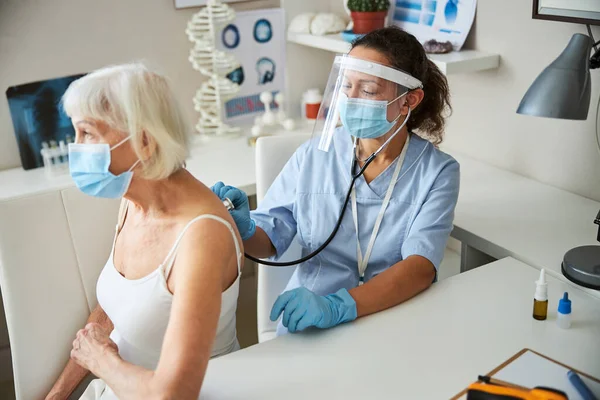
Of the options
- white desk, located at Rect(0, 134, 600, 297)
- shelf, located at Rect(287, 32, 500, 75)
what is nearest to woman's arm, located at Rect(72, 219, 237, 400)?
white desk, located at Rect(0, 134, 600, 297)

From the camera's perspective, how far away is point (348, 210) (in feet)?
5.31

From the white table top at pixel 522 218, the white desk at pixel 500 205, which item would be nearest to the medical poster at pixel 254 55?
the white desk at pixel 500 205

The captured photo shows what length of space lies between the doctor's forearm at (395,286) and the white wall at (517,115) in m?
0.76

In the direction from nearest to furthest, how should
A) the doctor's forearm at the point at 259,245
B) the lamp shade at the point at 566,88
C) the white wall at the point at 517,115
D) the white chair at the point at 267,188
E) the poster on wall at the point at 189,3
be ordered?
the lamp shade at the point at 566,88
the doctor's forearm at the point at 259,245
the white chair at the point at 267,188
the white wall at the point at 517,115
the poster on wall at the point at 189,3

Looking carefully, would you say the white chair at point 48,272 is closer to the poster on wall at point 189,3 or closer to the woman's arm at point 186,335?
the woman's arm at point 186,335

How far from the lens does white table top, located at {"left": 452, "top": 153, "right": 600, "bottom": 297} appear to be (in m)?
1.64

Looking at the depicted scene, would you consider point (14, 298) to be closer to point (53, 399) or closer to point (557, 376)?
point (53, 399)

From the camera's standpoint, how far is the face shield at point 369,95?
1511mm

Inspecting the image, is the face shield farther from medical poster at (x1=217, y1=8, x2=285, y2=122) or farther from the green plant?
medical poster at (x1=217, y1=8, x2=285, y2=122)

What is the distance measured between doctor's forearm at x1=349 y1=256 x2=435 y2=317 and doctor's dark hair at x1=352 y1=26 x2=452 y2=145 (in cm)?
41

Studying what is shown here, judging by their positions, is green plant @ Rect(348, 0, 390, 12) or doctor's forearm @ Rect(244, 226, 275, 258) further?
green plant @ Rect(348, 0, 390, 12)

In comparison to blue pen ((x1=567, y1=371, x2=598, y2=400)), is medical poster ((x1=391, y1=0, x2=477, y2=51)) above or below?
above

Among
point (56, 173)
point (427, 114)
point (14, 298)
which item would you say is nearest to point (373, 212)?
point (427, 114)

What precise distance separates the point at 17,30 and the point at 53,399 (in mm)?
1270
